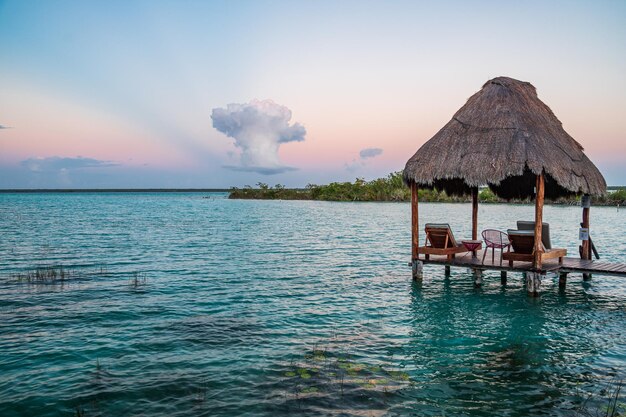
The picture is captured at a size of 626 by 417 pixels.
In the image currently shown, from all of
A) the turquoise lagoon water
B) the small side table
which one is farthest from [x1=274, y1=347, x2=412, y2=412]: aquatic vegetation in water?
the small side table

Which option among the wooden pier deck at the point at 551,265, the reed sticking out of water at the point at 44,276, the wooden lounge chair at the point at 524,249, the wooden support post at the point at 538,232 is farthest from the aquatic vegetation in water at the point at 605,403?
the reed sticking out of water at the point at 44,276

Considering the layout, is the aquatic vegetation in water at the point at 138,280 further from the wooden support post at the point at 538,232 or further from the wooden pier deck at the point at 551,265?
the wooden support post at the point at 538,232

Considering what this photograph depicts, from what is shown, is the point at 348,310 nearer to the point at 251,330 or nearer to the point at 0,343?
the point at 251,330

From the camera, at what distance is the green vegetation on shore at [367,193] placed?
284ft

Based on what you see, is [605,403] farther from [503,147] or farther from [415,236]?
[415,236]

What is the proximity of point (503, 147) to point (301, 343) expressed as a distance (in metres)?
7.97

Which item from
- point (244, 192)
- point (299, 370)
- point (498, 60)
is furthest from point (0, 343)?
point (244, 192)

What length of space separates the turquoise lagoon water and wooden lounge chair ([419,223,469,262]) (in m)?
1.18

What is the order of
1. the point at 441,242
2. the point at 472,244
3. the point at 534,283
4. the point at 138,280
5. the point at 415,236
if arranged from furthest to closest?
1. the point at 138,280
2. the point at 415,236
3. the point at 441,242
4. the point at 472,244
5. the point at 534,283

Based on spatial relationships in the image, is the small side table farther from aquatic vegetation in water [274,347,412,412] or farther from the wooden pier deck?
aquatic vegetation in water [274,347,412,412]

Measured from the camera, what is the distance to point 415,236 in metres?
15.4

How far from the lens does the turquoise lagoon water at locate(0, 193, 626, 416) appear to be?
6.96 meters

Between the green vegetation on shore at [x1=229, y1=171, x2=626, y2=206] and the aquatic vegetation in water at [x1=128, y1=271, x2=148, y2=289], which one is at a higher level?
the green vegetation on shore at [x1=229, y1=171, x2=626, y2=206]

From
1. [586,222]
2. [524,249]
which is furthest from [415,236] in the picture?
[586,222]
